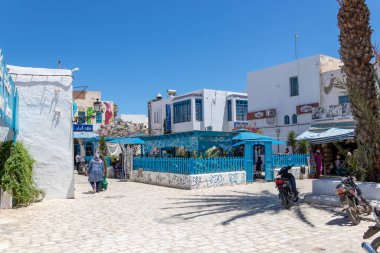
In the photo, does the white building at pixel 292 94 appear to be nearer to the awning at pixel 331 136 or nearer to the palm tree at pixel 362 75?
the awning at pixel 331 136

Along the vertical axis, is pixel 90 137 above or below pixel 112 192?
above

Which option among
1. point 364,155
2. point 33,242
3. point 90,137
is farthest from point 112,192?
point 90,137

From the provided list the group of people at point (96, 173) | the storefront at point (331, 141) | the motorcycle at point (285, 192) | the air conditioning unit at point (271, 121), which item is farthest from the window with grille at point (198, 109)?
the motorcycle at point (285, 192)

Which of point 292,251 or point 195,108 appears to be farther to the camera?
point 195,108

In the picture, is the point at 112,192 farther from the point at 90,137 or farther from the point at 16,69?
the point at 90,137

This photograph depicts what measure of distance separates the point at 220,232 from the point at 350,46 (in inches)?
230

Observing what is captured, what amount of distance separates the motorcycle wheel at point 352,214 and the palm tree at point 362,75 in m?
1.83

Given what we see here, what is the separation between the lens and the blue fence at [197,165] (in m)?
14.7

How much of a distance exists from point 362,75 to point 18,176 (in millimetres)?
9577

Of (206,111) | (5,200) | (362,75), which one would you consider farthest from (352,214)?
(206,111)

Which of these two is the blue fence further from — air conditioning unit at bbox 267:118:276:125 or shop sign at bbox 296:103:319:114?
air conditioning unit at bbox 267:118:276:125

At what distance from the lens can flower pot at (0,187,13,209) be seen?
10141mm

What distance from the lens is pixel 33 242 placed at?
652cm

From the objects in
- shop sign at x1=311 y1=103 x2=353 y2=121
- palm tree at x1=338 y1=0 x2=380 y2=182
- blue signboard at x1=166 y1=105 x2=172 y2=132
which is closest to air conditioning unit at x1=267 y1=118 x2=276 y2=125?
shop sign at x1=311 y1=103 x2=353 y2=121
